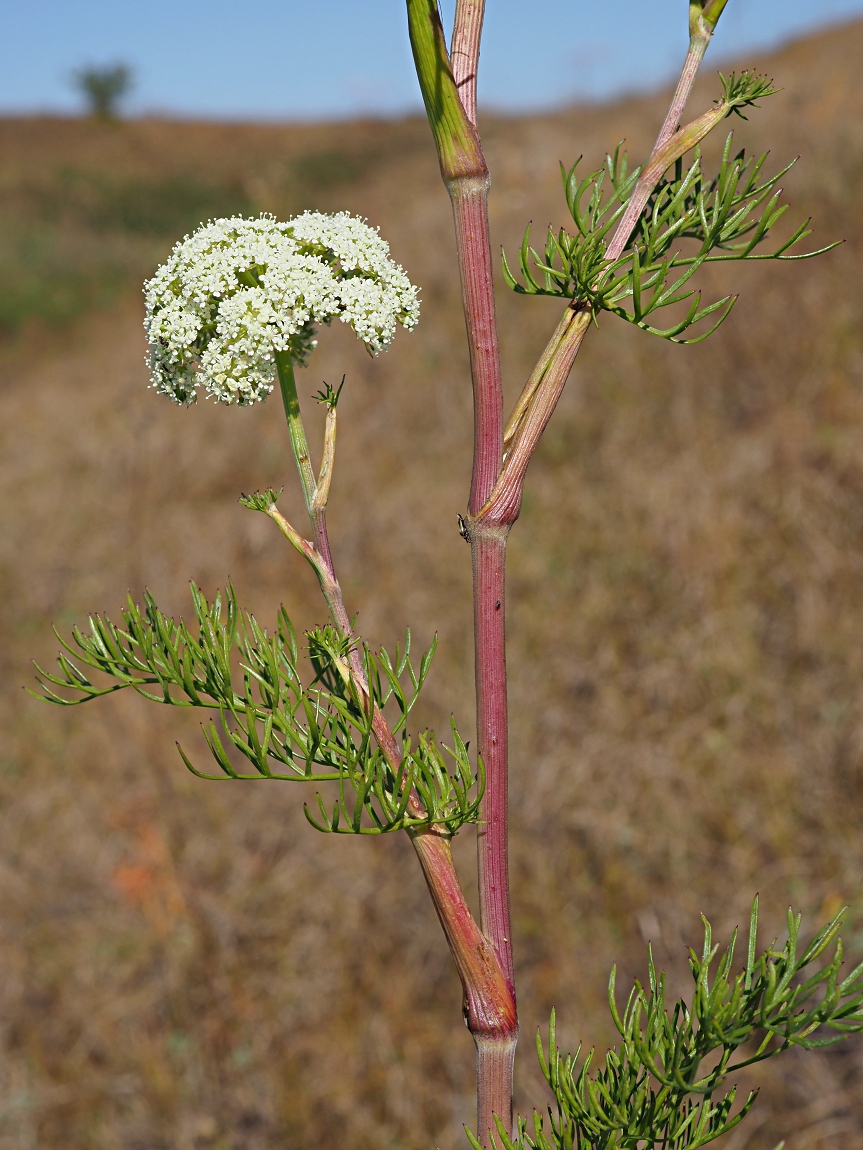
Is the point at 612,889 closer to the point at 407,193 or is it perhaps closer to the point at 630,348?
the point at 630,348

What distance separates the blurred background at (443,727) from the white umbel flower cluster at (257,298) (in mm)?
1140

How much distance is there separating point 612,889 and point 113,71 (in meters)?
42.7

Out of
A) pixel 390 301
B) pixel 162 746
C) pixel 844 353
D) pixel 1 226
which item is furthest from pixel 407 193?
pixel 390 301

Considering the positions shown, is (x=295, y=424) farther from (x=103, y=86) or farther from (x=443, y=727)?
(x=103, y=86)

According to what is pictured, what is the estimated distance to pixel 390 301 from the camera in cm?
84

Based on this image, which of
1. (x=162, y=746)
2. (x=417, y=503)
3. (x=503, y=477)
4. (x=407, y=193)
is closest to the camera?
(x=503, y=477)

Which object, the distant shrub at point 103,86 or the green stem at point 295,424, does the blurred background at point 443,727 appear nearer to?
the green stem at point 295,424

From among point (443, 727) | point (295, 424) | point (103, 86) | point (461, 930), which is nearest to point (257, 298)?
point (295, 424)

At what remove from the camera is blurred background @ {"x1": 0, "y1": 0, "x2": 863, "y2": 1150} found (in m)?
3.44

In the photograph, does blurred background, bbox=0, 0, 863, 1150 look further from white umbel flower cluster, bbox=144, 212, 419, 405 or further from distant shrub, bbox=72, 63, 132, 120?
distant shrub, bbox=72, 63, 132, 120

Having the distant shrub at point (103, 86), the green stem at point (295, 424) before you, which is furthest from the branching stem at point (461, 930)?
the distant shrub at point (103, 86)

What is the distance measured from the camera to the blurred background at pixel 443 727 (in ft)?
11.3

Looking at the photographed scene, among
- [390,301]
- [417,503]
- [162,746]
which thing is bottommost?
[162,746]

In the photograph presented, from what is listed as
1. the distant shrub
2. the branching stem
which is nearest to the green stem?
the branching stem
